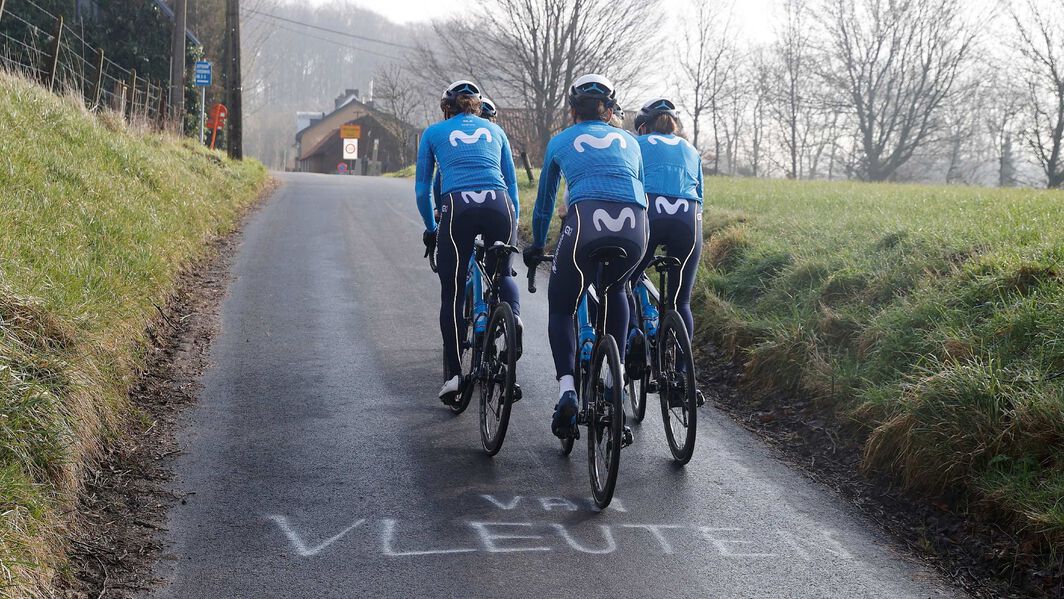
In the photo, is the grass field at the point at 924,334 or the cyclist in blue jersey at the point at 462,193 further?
the cyclist in blue jersey at the point at 462,193

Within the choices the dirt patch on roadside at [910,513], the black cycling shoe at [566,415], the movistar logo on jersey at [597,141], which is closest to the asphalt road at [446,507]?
the dirt patch on roadside at [910,513]

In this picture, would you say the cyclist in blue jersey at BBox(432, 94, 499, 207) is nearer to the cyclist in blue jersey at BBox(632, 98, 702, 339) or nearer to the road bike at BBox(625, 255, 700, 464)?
the cyclist in blue jersey at BBox(632, 98, 702, 339)

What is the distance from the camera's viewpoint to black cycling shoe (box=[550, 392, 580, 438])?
199 inches

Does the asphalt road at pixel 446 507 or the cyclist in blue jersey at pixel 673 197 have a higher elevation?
the cyclist in blue jersey at pixel 673 197

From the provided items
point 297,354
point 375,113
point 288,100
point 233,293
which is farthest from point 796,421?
point 288,100

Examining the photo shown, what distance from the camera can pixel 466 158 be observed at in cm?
602

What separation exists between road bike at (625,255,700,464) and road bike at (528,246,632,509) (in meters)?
0.47

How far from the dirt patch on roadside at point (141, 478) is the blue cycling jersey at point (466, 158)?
2.19 m

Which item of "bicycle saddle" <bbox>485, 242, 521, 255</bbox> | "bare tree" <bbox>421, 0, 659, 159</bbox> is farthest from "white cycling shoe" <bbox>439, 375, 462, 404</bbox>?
"bare tree" <bbox>421, 0, 659, 159</bbox>

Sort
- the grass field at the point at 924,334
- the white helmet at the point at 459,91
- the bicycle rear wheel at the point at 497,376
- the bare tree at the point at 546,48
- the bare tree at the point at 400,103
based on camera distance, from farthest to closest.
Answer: the bare tree at the point at 400,103, the bare tree at the point at 546,48, the white helmet at the point at 459,91, the bicycle rear wheel at the point at 497,376, the grass field at the point at 924,334

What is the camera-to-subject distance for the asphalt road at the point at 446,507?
4.08 metres

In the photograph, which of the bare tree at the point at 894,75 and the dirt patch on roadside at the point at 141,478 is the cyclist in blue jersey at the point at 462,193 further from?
the bare tree at the point at 894,75

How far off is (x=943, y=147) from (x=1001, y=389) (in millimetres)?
56802

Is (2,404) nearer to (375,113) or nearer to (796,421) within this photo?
(796,421)
